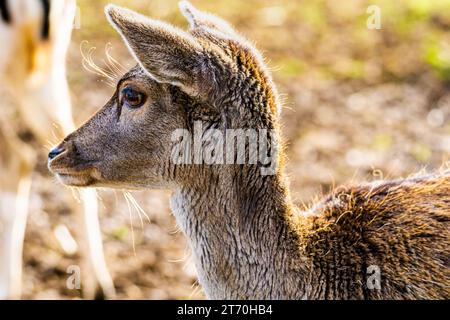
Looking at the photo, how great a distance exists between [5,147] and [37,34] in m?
1.02

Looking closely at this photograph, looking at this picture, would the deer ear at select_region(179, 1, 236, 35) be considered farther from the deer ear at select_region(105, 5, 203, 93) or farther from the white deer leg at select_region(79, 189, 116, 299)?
the white deer leg at select_region(79, 189, 116, 299)

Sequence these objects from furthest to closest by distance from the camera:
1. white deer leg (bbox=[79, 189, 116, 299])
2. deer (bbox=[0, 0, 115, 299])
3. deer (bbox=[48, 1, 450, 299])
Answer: white deer leg (bbox=[79, 189, 116, 299]) → deer (bbox=[0, 0, 115, 299]) → deer (bbox=[48, 1, 450, 299])

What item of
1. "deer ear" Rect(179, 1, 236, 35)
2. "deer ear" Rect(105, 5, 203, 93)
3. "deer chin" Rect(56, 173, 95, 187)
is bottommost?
"deer chin" Rect(56, 173, 95, 187)

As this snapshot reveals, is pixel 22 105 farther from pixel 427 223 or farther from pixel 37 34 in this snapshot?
pixel 427 223

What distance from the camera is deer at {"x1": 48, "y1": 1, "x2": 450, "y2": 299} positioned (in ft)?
15.8

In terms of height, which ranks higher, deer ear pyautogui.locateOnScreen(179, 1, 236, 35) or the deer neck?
deer ear pyautogui.locateOnScreen(179, 1, 236, 35)

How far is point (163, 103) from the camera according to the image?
16.0ft

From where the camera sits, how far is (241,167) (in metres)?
4.92

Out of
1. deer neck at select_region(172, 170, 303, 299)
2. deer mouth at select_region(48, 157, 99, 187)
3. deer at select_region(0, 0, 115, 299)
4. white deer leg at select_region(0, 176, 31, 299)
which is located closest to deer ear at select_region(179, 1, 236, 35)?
deer neck at select_region(172, 170, 303, 299)

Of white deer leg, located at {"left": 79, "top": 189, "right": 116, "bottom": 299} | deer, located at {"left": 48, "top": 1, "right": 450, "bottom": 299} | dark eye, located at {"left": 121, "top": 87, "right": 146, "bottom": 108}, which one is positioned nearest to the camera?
deer, located at {"left": 48, "top": 1, "right": 450, "bottom": 299}

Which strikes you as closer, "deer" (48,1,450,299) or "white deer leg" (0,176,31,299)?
"deer" (48,1,450,299)

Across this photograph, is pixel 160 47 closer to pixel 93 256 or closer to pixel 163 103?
pixel 163 103

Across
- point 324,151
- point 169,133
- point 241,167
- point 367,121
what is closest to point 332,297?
point 241,167

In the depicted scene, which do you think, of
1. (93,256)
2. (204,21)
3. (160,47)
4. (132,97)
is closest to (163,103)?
(132,97)
